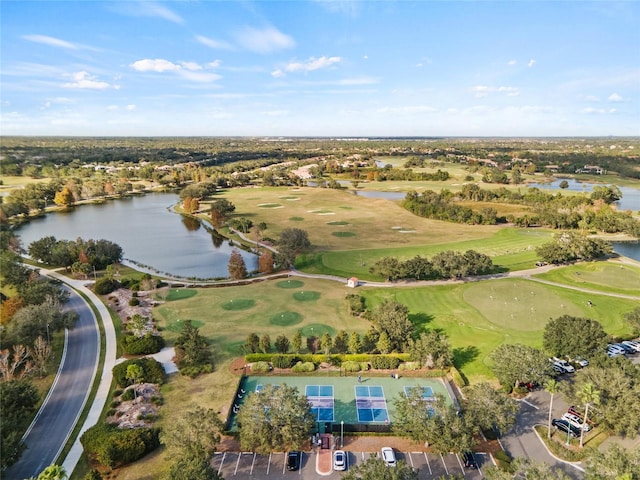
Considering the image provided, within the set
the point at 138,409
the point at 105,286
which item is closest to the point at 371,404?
the point at 138,409

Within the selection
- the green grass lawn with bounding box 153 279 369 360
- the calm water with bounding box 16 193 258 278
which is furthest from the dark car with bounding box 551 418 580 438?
the calm water with bounding box 16 193 258 278

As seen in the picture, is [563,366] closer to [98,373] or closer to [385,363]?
[385,363]

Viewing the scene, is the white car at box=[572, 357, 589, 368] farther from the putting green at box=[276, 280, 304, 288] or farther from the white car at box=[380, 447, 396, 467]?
the putting green at box=[276, 280, 304, 288]

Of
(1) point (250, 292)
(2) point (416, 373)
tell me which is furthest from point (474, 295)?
(1) point (250, 292)

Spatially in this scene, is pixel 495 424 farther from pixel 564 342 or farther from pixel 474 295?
pixel 474 295

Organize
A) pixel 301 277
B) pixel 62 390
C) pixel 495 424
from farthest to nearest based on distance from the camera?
1. pixel 301 277
2. pixel 62 390
3. pixel 495 424
